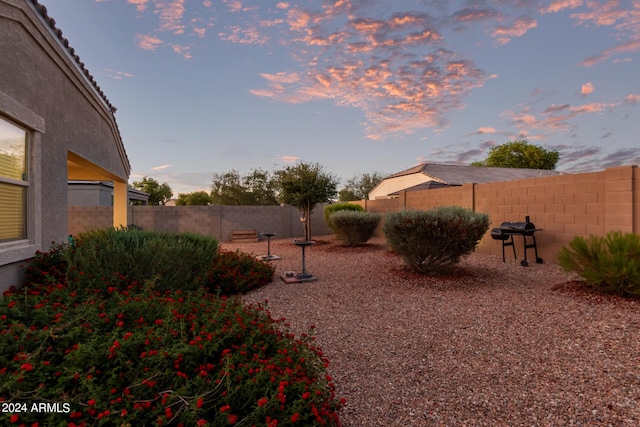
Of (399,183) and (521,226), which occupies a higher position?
(399,183)

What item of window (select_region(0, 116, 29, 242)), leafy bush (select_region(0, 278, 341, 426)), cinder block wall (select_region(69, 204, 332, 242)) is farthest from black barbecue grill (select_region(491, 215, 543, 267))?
cinder block wall (select_region(69, 204, 332, 242))

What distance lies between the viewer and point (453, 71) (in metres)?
9.34

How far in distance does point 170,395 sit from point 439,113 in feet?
41.5

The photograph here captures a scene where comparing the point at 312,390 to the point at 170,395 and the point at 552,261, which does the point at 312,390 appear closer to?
the point at 170,395

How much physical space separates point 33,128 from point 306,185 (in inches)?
395

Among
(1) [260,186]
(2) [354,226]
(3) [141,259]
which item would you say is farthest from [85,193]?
(3) [141,259]

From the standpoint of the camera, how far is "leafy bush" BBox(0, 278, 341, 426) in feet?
5.23

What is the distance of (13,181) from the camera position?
387cm

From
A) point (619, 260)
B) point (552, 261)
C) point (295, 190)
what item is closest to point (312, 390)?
point (619, 260)

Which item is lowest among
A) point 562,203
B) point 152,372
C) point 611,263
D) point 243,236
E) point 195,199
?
point 243,236

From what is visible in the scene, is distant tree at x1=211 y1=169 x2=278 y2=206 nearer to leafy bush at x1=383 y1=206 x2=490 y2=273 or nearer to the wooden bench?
the wooden bench

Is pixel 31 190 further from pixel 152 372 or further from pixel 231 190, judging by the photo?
pixel 231 190

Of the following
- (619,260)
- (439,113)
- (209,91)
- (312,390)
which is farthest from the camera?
(439,113)

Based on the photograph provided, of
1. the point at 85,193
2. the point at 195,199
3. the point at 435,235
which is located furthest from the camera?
the point at 195,199
